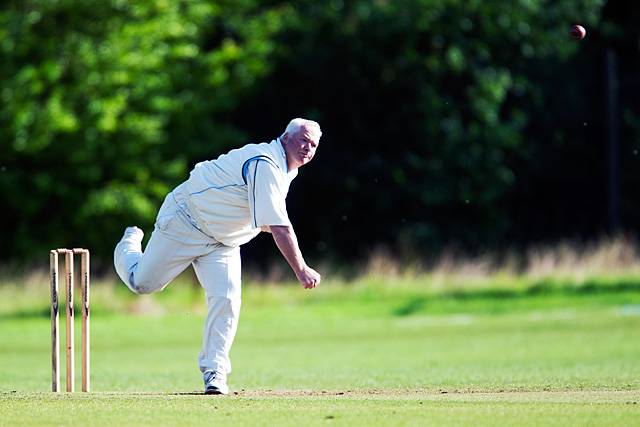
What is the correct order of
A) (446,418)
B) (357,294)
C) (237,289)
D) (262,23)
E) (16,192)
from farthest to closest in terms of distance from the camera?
(262,23), (16,192), (357,294), (237,289), (446,418)

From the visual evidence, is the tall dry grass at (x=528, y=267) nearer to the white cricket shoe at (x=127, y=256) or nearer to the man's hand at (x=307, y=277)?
the white cricket shoe at (x=127, y=256)

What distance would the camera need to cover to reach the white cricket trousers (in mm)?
7359

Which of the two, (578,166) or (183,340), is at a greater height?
(578,166)

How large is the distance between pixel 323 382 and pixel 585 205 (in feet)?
60.8

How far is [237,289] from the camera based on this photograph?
7.42 metres

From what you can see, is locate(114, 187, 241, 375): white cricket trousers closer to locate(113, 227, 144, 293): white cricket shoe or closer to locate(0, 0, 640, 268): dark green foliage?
locate(113, 227, 144, 293): white cricket shoe

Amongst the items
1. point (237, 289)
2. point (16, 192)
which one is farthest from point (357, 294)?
point (237, 289)

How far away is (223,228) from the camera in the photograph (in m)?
7.37

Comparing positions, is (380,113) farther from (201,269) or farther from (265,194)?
(265,194)

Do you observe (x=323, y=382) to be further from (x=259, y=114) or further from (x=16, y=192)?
(x=259, y=114)

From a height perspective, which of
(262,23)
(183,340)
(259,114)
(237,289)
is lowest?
(183,340)

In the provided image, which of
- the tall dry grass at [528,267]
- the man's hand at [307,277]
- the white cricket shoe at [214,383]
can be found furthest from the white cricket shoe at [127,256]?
the tall dry grass at [528,267]

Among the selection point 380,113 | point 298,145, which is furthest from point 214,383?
point 380,113

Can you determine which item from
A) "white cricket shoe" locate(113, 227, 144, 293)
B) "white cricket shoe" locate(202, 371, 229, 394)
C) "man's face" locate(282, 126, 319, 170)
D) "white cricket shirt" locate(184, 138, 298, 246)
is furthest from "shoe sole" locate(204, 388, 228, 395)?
"man's face" locate(282, 126, 319, 170)
